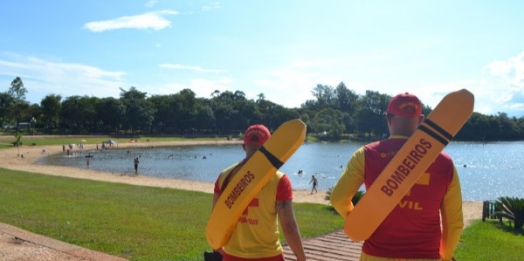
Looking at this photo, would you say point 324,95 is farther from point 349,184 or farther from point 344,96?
point 349,184

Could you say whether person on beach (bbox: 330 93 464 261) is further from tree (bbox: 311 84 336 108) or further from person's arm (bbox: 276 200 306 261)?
tree (bbox: 311 84 336 108)

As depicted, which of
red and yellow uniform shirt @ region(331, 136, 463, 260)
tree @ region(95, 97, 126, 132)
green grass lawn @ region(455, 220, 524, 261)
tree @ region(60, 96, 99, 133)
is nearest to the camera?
red and yellow uniform shirt @ region(331, 136, 463, 260)

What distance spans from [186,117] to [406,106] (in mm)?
107896

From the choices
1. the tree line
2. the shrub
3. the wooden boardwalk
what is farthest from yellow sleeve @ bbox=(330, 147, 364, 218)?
the tree line

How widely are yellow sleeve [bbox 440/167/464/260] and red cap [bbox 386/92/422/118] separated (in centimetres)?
45

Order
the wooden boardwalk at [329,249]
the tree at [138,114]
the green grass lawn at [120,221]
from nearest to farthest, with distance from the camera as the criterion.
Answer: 1. the wooden boardwalk at [329,249]
2. the green grass lawn at [120,221]
3. the tree at [138,114]

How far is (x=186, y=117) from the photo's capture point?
110 m

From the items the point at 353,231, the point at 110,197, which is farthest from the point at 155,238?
the point at 110,197

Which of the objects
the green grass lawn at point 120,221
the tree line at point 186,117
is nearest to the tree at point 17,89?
the tree line at point 186,117

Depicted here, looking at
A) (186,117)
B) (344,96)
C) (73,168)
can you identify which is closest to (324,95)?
(344,96)

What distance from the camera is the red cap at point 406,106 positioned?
126 inches

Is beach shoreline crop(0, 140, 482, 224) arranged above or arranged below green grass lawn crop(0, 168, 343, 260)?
below

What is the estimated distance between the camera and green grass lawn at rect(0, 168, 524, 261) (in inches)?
331

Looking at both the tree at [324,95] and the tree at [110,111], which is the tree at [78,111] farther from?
the tree at [324,95]
